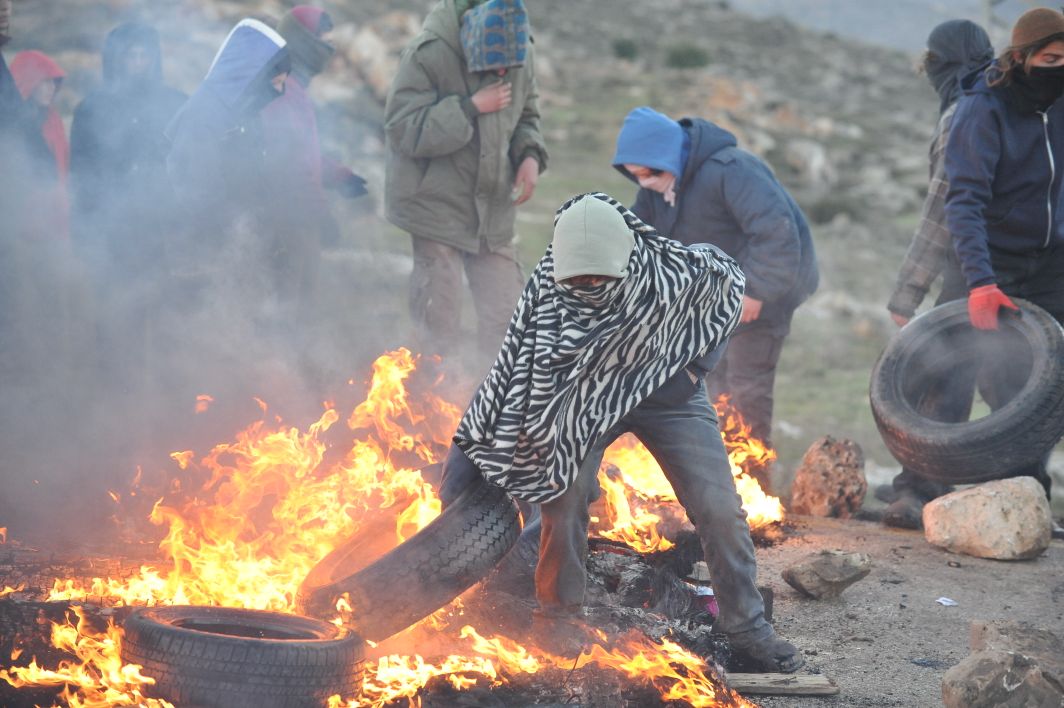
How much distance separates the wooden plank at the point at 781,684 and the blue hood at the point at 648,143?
121 inches

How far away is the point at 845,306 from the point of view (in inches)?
781

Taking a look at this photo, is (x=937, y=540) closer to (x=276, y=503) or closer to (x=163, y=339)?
(x=276, y=503)

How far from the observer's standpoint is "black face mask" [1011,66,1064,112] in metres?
6.37

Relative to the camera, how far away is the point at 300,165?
8289mm

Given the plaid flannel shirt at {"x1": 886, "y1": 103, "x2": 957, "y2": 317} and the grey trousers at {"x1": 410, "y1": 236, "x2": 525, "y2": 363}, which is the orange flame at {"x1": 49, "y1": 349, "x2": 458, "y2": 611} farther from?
the plaid flannel shirt at {"x1": 886, "y1": 103, "x2": 957, "y2": 317}

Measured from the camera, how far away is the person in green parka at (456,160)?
24.6 feet

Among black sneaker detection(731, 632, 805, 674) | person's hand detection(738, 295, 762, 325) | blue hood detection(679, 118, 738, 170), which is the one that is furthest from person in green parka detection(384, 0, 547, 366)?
black sneaker detection(731, 632, 805, 674)

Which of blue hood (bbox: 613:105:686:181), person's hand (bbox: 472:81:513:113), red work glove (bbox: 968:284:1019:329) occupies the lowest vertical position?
red work glove (bbox: 968:284:1019:329)

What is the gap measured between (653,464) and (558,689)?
9.23 ft

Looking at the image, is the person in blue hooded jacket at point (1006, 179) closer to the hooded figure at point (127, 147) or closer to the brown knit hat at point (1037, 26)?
the brown knit hat at point (1037, 26)

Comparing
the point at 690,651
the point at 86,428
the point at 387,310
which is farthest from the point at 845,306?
the point at 690,651

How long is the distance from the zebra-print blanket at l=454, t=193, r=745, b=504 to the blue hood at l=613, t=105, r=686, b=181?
1.99m

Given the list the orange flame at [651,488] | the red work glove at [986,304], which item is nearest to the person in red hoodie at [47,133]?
the orange flame at [651,488]

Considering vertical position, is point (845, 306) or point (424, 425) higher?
point (424, 425)
